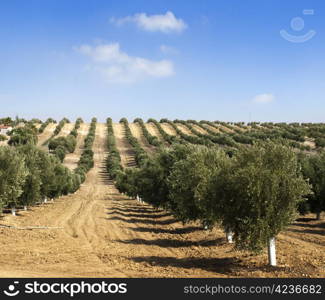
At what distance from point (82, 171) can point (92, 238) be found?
92882mm

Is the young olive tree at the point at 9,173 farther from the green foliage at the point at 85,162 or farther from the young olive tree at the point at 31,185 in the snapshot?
the green foliage at the point at 85,162

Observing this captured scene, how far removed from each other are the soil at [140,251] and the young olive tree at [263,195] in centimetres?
233

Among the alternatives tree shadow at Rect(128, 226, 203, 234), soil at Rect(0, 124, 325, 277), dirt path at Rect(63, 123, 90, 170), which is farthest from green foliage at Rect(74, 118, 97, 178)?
tree shadow at Rect(128, 226, 203, 234)

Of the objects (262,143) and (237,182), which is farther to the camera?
(262,143)

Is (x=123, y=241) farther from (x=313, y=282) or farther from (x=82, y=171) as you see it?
(x=82, y=171)

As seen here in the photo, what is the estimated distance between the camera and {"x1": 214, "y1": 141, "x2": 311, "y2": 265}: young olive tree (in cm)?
2289

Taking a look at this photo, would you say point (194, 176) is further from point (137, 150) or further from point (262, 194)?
point (137, 150)

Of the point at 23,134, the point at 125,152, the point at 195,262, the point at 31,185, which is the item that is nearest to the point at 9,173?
the point at 31,185

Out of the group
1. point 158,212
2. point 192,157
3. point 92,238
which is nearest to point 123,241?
point 92,238

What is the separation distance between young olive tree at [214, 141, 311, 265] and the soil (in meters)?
2.33

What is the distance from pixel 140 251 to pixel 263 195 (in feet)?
42.6

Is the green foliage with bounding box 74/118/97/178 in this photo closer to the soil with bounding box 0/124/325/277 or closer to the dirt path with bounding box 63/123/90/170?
the dirt path with bounding box 63/123/90/170

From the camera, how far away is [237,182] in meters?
Answer: 24.1

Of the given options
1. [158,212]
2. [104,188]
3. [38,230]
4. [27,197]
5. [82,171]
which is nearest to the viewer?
[38,230]
